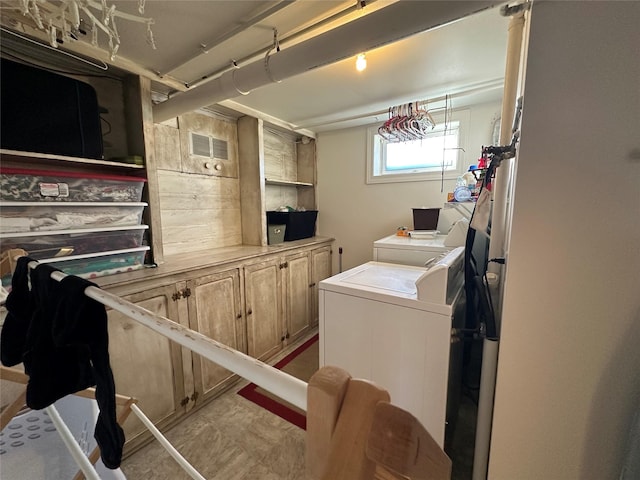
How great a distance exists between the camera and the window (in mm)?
2500

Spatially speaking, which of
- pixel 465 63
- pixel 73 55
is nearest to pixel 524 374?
pixel 465 63

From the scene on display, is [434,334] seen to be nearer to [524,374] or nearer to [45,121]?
[524,374]

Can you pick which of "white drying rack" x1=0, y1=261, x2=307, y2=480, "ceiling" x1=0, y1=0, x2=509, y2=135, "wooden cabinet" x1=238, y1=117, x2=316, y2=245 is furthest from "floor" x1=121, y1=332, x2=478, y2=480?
"ceiling" x1=0, y1=0, x2=509, y2=135

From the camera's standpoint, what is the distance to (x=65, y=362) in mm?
860

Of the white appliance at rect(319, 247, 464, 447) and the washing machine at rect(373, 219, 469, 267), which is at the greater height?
the washing machine at rect(373, 219, 469, 267)

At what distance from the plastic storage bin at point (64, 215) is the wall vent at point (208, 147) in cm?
89

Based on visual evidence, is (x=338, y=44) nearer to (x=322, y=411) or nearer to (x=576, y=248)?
(x=576, y=248)

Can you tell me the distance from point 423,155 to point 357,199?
0.84 m

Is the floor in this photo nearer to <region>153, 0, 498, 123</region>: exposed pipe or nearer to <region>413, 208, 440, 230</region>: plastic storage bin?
<region>413, 208, 440, 230</region>: plastic storage bin

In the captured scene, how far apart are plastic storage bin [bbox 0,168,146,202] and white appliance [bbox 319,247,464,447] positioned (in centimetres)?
134

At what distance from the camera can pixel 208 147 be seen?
2.41 metres

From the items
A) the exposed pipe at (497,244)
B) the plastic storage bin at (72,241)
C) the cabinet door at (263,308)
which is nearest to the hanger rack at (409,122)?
the exposed pipe at (497,244)

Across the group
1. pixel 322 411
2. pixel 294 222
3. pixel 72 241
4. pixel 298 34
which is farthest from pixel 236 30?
pixel 294 222

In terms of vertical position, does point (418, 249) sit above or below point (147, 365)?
above
